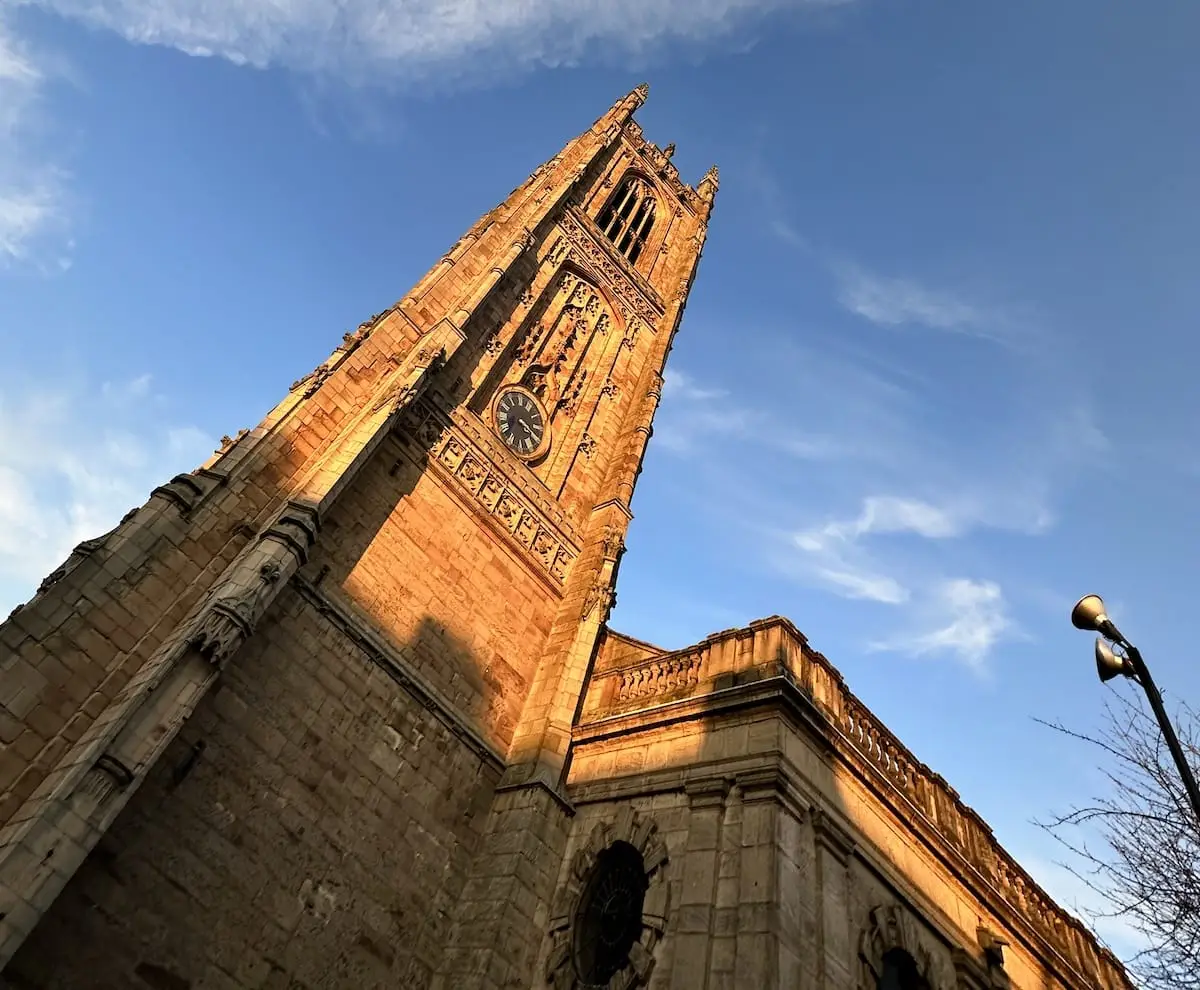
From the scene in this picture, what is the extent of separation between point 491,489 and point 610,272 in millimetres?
11258

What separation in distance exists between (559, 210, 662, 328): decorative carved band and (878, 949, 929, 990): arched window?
19.0 meters

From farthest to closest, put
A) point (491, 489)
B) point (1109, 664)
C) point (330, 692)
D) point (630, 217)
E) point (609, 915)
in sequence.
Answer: point (630, 217)
point (491, 489)
point (330, 692)
point (609, 915)
point (1109, 664)

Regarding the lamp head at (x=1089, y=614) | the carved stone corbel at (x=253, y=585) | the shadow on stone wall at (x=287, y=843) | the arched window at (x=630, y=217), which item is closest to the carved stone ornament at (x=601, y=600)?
the shadow on stone wall at (x=287, y=843)

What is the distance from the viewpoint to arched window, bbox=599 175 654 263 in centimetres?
2878

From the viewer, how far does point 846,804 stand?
11227mm

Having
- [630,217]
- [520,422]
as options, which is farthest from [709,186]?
[520,422]

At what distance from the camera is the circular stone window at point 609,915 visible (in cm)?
1072

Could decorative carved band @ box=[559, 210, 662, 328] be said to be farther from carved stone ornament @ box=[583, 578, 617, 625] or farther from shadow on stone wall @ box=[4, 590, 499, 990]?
shadow on stone wall @ box=[4, 590, 499, 990]

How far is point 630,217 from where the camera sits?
29.9m

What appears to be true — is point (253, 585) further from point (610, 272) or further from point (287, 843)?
point (610, 272)

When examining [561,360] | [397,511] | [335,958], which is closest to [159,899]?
[335,958]

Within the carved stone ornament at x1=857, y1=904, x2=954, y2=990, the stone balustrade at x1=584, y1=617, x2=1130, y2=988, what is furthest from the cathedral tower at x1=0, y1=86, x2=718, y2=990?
the carved stone ornament at x1=857, y1=904, x2=954, y2=990

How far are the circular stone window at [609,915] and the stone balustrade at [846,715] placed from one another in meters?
2.50

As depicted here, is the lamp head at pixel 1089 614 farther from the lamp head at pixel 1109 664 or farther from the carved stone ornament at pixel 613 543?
the carved stone ornament at pixel 613 543
